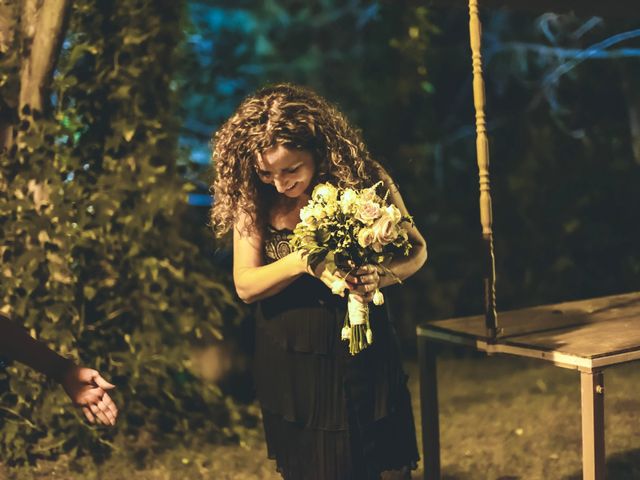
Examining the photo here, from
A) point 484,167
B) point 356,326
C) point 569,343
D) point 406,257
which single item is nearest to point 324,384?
point 356,326

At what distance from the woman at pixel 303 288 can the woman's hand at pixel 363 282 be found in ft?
0.36

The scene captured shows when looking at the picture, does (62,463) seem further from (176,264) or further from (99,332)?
(176,264)

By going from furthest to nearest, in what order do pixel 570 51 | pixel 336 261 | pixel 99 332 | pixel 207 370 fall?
pixel 570 51
pixel 207 370
pixel 99 332
pixel 336 261

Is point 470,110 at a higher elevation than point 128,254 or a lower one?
higher

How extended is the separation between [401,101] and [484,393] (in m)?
2.51

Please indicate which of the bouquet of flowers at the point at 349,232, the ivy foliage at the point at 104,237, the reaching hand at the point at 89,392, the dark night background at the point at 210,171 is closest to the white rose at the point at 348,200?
the bouquet of flowers at the point at 349,232

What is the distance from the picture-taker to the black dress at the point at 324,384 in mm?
2859

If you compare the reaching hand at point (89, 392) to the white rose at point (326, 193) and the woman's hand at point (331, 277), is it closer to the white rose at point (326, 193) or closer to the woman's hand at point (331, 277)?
the woman's hand at point (331, 277)

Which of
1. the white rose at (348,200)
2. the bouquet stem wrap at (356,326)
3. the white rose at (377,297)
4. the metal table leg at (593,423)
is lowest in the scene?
the metal table leg at (593,423)

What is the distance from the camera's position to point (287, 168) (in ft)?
9.20

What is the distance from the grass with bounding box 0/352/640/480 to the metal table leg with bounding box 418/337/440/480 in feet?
3.63

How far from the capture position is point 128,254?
15.3 feet

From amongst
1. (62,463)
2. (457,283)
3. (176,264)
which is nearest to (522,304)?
(457,283)

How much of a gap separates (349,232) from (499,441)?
3.07 meters
